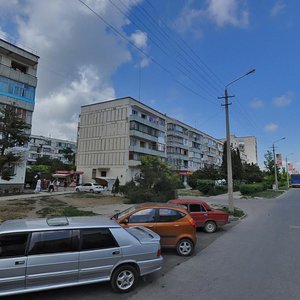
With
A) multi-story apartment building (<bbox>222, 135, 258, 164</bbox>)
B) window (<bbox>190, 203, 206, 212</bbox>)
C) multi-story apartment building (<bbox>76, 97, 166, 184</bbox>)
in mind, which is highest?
multi-story apartment building (<bbox>222, 135, 258, 164</bbox>)

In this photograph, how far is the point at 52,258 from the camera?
505cm

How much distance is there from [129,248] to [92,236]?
79cm

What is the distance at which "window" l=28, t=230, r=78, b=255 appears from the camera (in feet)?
16.6

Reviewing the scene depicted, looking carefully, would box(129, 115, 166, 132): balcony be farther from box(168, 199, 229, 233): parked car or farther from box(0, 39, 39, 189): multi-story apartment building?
box(168, 199, 229, 233): parked car

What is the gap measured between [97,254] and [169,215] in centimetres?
363

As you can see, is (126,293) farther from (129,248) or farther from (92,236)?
(92,236)

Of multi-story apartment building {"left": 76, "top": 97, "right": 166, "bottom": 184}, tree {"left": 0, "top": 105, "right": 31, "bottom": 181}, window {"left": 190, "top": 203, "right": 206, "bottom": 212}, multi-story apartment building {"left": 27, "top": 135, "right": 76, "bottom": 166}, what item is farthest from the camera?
multi-story apartment building {"left": 27, "top": 135, "right": 76, "bottom": 166}

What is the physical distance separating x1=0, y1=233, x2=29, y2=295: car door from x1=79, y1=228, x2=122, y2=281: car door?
39.4 inches

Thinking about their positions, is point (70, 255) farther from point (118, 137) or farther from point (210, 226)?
point (118, 137)

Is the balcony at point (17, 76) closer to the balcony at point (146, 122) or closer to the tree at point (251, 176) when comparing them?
the balcony at point (146, 122)

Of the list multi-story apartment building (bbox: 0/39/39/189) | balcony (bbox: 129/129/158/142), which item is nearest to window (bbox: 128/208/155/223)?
multi-story apartment building (bbox: 0/39/39/189)

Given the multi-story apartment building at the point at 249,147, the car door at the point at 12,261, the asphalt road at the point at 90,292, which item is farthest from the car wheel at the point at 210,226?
the multi-story apartment building at the point at 249,147

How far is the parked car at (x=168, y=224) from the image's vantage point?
27.5 feet

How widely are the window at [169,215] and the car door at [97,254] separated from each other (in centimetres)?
311
